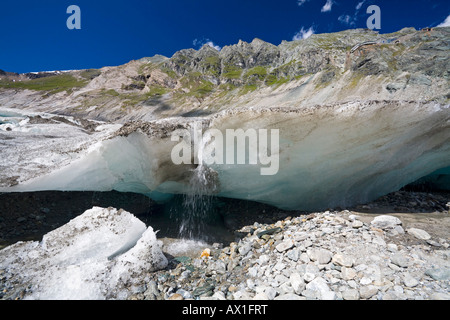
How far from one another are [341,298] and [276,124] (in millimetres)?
2865

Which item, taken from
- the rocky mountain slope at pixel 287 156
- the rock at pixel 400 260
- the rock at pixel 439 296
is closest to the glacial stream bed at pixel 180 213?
the rocky mountain slope at pixel 287 156

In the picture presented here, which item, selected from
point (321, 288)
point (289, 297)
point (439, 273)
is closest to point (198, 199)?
point (289, 297)

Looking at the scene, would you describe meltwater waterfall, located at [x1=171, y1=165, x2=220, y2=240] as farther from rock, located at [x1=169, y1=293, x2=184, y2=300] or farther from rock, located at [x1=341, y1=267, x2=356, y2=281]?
rock, located at [x1=341, y1=267, x2=356, y2=281]

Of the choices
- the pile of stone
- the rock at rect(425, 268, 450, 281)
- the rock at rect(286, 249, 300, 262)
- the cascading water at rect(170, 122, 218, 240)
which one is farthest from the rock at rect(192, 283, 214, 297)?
the rock at rect(425, 268, 450, 281)

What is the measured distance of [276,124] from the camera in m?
4.31

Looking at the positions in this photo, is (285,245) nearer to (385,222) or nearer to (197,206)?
(385,222)

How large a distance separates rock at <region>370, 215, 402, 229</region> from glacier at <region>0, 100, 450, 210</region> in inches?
59.9

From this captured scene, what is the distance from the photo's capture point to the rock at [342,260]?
2.91m

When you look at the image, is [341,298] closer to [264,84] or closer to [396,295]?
[396,295]

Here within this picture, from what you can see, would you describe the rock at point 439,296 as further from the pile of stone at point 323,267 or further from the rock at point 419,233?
the rock at point 419,233

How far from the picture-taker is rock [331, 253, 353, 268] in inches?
Answer: 115

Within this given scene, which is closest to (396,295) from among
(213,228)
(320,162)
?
(320,162)

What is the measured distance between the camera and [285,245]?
3.64m

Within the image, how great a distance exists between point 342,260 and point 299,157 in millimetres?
2299
